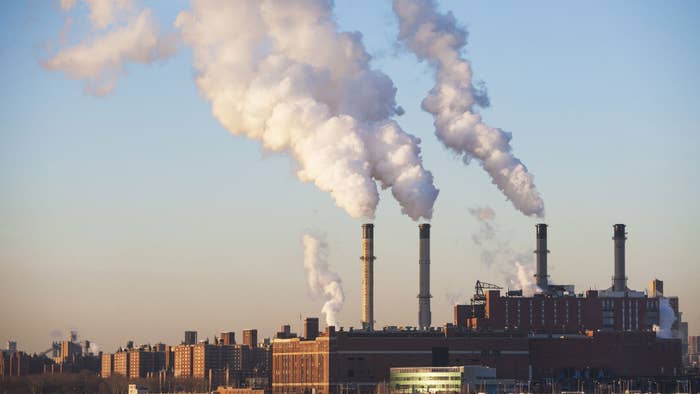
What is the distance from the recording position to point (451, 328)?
17150 cm

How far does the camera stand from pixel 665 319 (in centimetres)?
18550

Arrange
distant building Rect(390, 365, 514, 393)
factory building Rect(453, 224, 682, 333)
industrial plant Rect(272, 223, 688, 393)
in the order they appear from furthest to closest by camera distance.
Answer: factory building Rect(453, 224, 682, 333)
industrial plant Rect(272, 223, 688, 393)
distant building Rect(390, 365, 514, 393)

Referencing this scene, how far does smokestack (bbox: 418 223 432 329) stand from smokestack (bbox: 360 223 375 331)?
5.88 metres

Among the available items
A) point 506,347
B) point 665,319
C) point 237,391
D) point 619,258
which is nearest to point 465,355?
point 506,347

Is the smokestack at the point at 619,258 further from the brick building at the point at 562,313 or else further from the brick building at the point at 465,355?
the brick building at the point at 465,355

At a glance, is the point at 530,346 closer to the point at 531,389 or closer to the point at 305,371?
the point at 531,389

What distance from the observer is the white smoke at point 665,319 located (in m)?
183

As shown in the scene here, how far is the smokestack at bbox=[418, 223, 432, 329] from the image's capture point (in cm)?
17038

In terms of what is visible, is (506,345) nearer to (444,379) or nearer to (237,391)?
(444,379)

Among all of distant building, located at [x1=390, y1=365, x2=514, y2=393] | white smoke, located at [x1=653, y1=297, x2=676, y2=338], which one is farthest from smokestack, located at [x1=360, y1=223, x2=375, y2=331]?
white smoke, located at [x1=653, y1=297, x2=676, y2=338]

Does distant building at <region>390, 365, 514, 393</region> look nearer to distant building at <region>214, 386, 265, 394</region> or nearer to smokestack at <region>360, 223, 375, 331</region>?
smokestack at <region>360, 223, 375, 331</region>

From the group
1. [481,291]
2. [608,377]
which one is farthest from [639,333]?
[481,291]

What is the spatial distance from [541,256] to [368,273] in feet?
72.0

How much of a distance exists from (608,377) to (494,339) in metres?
13.7
